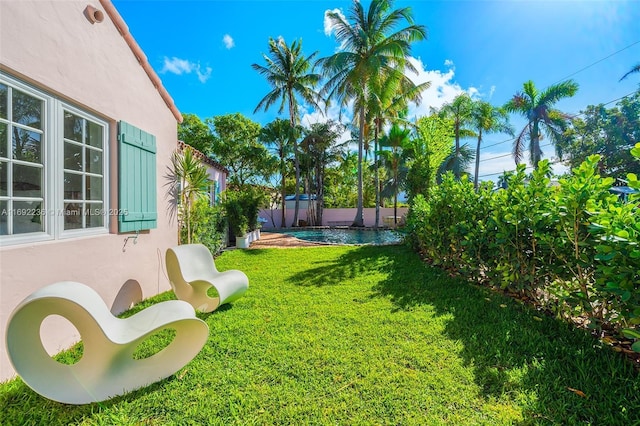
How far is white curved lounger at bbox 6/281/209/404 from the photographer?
6.33 feet

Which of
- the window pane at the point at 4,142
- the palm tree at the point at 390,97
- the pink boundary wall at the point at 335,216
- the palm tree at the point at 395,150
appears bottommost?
the pink boundary wall at the point at 335,216

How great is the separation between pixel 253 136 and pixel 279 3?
13.9 m

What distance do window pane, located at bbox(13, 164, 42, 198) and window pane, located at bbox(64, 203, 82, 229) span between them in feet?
1.22

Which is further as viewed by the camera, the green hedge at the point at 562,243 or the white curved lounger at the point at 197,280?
the white curved lounger at the point at 197,280

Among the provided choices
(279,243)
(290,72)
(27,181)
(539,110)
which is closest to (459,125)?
(539,110)

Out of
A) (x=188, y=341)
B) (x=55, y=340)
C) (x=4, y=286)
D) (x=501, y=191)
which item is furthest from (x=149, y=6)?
(x=501, y=191)

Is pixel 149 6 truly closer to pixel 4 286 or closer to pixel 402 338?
pixel 4 286

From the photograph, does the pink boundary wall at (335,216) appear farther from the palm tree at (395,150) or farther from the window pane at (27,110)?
the window pane at (27,110)

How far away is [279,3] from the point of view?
23.6ft

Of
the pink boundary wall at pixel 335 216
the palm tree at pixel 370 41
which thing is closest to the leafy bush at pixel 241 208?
the palm tree at pixel 370 41

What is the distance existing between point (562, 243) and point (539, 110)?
902 inches

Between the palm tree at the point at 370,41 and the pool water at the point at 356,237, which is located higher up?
the palm tree at the point at 370,41

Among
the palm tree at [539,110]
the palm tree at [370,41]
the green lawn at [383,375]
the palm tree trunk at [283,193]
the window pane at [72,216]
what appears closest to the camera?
the green lawn at [383,375]

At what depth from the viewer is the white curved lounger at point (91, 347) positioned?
1930 millimetres
